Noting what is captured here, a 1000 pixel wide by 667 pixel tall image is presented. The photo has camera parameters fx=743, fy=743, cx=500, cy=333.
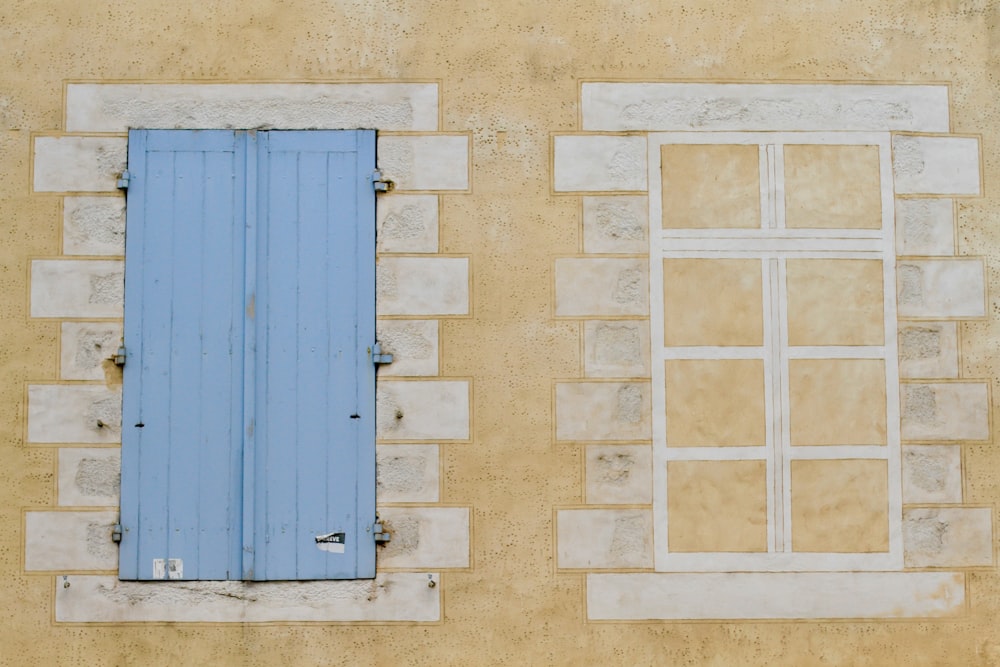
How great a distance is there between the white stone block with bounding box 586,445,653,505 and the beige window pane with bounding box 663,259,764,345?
0.78 meters

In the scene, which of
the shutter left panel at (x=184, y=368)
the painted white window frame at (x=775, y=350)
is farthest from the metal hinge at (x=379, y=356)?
the painted white window frame at (x=775, y=350)

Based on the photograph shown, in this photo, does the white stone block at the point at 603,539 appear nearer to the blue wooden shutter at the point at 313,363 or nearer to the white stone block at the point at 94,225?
the blue wooden shutter at the point at 313,363

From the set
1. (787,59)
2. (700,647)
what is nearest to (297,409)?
(700,647)

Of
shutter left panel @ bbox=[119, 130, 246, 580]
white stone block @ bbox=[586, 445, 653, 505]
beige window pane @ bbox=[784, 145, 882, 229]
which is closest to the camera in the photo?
shutter left panel @ bbox=[119, 130, 246, 580]

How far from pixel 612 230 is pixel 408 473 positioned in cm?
205

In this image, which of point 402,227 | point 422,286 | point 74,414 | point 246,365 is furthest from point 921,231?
point 74,414

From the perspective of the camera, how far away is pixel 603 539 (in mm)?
4750

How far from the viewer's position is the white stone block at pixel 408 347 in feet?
15.7

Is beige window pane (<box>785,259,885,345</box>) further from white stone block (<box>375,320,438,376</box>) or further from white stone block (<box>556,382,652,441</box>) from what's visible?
white stone block (<box>375,320,438,376</box>)

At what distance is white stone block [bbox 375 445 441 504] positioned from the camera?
4.74 meters

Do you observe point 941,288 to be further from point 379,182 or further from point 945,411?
point 379,182

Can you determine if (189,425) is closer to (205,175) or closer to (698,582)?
(205,175)

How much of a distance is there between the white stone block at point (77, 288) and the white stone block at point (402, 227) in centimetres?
168

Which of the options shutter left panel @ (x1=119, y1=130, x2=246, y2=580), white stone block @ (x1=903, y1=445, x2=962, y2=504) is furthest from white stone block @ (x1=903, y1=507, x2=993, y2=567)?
shutter left panel @ (x1=119, y1=130, x2=246, y2=580)
